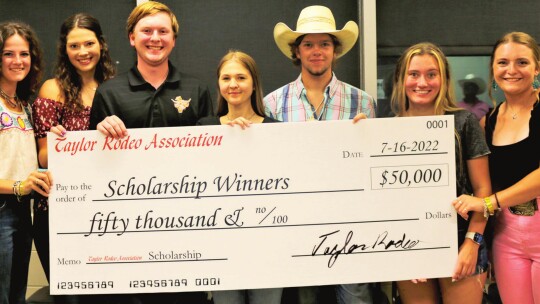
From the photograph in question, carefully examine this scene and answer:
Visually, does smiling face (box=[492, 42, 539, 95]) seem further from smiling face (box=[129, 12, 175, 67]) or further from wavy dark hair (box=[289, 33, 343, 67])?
smiling face (box=[129, 12, 175, 67])

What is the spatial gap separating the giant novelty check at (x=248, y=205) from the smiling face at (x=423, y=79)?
116 mm

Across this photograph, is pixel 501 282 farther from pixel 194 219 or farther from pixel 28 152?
pixel 28 152

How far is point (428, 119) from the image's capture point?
199cm

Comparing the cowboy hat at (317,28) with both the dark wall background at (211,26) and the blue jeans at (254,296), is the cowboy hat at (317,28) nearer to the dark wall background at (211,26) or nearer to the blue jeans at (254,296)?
the dark wall background at (211,26)

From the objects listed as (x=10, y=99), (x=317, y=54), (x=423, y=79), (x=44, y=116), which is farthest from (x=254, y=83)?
(x=10, y=99)

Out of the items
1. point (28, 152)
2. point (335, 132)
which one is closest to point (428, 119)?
point (335, 132)

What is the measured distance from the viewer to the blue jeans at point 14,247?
206 centimetres

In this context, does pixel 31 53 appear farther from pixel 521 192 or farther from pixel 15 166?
pixel 521 192

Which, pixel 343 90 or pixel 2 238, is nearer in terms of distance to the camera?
pixel 2 238

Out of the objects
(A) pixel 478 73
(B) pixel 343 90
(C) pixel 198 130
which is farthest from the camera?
(A) pixel 478 73

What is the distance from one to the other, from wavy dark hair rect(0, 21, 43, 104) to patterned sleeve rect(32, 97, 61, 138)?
114 mm

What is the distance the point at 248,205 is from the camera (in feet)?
6.61

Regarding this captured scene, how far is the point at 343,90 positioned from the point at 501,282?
1.10 meters

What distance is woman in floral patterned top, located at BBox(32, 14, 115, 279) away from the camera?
7.18 feet
